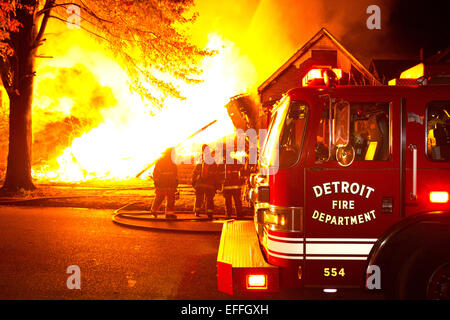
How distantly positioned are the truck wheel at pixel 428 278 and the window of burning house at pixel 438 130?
0.93 metres

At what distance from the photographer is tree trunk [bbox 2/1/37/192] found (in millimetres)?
15250

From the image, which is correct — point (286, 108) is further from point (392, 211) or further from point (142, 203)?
point (142, 203)

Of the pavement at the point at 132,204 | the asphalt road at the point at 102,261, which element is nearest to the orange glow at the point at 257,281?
the asphalt road at the point at 102,261

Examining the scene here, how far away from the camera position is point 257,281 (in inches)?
151

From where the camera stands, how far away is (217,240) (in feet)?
27.4

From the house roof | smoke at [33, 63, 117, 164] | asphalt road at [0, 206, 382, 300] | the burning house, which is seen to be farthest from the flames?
asphalt road at [0, 206, 382, 300]

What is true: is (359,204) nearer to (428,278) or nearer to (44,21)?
(428,278)

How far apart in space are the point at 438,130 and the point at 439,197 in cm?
64

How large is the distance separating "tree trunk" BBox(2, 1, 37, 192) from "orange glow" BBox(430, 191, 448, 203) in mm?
14323

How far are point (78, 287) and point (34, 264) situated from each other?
144 centimetres

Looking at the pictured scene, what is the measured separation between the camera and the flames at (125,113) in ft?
71.1

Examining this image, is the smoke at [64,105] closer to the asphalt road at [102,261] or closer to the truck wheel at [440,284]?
the asphalt road at [102,261]

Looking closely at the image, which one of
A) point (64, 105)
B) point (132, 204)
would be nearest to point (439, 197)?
point (132, 204)
